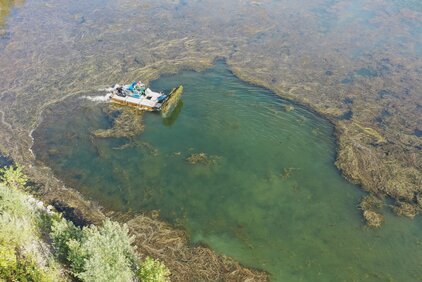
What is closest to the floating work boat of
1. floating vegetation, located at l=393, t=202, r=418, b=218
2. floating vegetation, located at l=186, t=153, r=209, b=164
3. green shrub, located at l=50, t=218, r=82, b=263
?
floating vegetation, located at l=186, t=153, r=209, b=164

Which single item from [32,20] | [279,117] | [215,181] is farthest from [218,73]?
[32,20]

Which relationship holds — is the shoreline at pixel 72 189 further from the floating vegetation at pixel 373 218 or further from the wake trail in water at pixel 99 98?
the wake trail in water at pixel 99 98

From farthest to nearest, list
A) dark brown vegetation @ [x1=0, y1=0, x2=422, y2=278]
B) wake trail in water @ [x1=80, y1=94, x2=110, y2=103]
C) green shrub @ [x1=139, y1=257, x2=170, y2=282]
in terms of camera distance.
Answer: wake trail in water @ [x1=80, y1=94, x2=110, y2=103] → dark brown vegetation @ [x1=0, y1=0, x2=422, y2=278] → green shrub @ [x1=139, y1=257, x2=170, y2=282]

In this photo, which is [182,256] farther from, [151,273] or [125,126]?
[125,126]

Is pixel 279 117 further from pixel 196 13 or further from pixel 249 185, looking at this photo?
pixel 196 13

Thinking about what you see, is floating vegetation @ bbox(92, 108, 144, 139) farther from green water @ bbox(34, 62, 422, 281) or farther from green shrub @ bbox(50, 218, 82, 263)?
green shrub @ bbox(50, 218, 82, 263)

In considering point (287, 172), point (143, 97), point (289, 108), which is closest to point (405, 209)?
point (287, 172)

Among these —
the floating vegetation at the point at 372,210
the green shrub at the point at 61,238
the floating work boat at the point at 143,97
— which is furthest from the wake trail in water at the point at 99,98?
the floating vegetation at the point at 372,210
